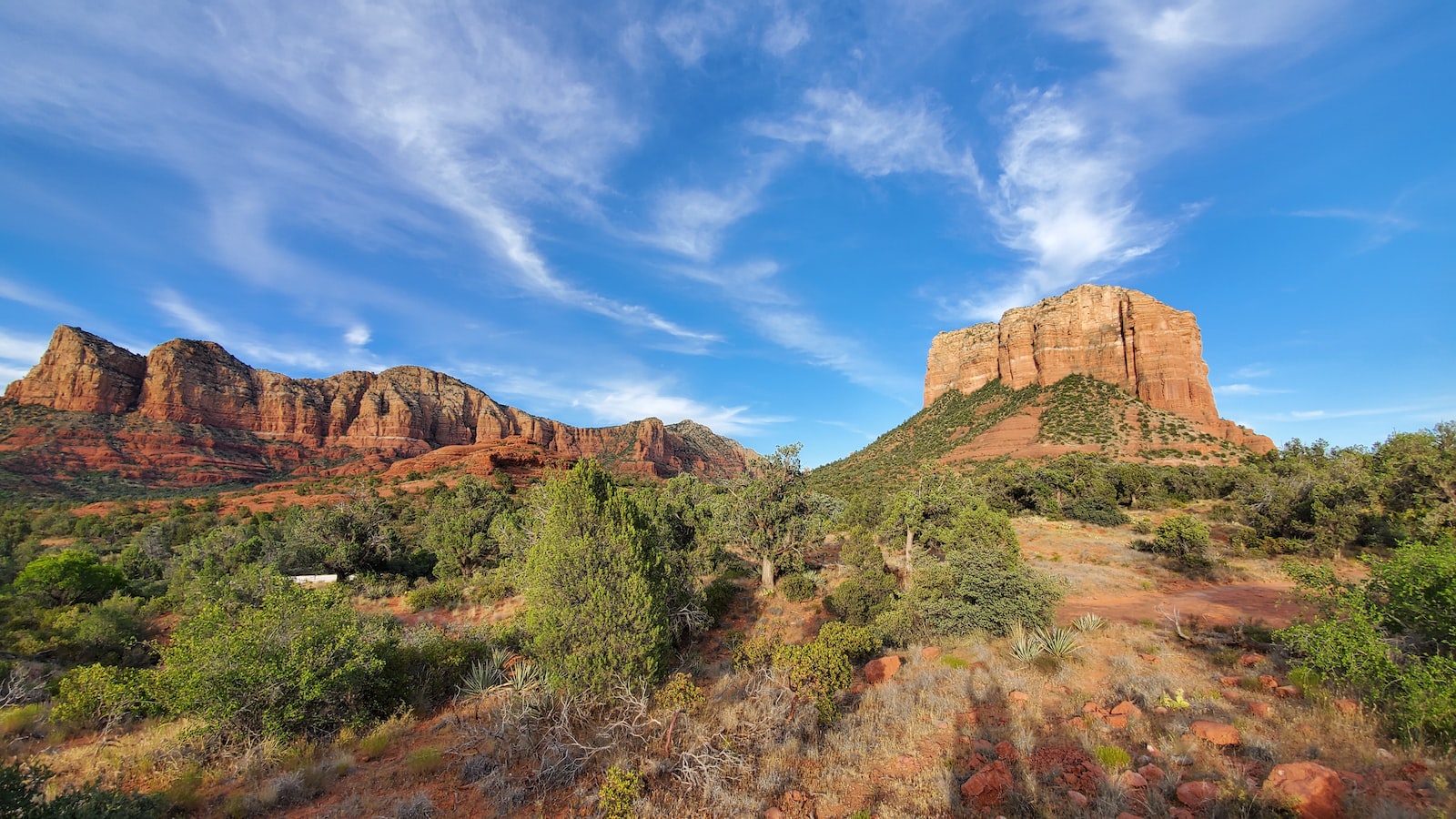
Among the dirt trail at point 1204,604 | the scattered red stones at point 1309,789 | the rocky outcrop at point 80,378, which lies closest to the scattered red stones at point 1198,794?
the scattered red stones at point 1309,789

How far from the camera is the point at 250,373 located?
336 feet

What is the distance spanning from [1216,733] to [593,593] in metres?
9.85

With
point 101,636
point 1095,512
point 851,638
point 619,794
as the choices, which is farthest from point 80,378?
point 1095,512

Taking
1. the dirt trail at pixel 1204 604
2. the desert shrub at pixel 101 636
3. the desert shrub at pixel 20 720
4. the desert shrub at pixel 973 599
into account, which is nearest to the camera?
the desert shrub at pixel 20 720

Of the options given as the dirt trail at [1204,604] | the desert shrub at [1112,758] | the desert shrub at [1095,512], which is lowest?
the desert shrub at [1112,758]

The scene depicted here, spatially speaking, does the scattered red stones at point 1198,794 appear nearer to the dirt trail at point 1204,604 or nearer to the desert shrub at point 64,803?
the dirt trail at point 1204,604

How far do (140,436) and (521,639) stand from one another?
101907 mm

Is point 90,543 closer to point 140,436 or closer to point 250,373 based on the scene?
point 140,436

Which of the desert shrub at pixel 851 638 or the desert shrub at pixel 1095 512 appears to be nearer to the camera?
the desert shrub at pixel 851 638

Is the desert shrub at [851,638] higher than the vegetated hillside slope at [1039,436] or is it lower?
lower

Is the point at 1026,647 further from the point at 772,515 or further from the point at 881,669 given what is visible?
the point at 772,515

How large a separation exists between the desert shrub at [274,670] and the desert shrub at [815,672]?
24.4 ft

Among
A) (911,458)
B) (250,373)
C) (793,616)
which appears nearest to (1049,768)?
(793,616)

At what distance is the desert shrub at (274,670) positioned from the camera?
768cm
